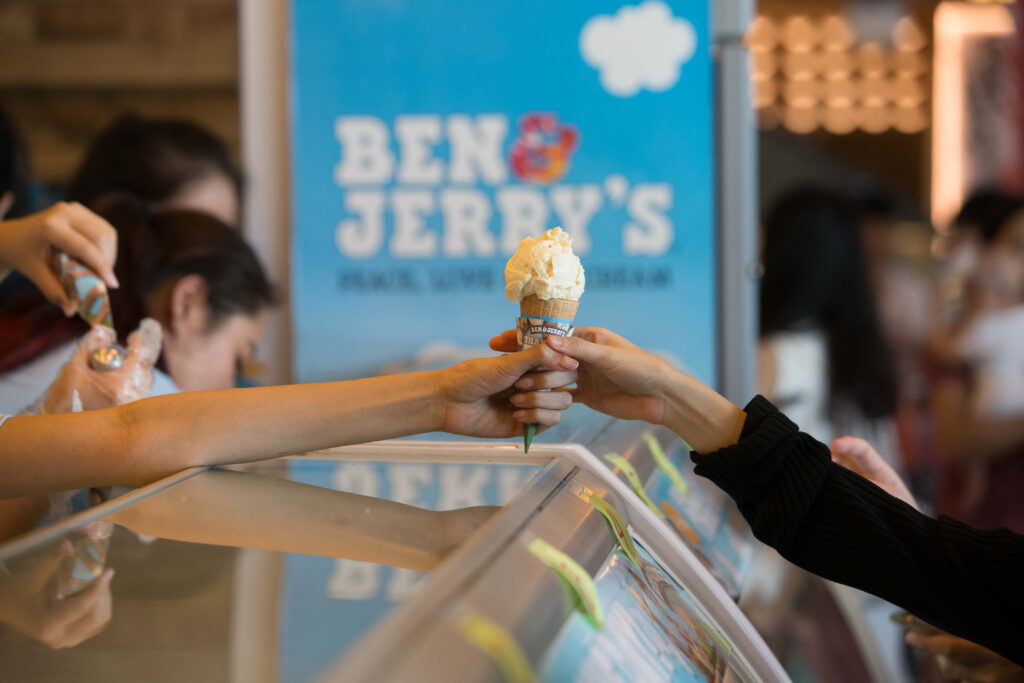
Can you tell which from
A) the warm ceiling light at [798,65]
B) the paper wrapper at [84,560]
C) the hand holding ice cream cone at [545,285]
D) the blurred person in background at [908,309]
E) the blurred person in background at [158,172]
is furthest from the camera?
the warm ceiling light at [798,65]

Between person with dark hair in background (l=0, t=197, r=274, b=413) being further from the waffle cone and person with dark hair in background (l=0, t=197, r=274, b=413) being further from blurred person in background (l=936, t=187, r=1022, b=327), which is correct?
blurred person in background (l=936, t=187, r=1022, b=327)

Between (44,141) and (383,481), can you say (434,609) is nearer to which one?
(383,481)

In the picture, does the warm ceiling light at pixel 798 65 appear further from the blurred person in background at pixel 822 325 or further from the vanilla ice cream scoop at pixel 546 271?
the vanilla ice cream scoop at pixel 546 271

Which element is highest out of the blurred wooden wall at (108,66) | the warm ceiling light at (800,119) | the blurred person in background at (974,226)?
the warm ceiling light at (800,119)

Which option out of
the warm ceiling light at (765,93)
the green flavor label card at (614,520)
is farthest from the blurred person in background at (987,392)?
the warm ceiling light at (765,93)

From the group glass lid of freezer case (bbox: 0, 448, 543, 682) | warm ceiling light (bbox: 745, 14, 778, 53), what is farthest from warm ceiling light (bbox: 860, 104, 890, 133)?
glass lid of freezer case (bbox: 0, 448, 543, 682)

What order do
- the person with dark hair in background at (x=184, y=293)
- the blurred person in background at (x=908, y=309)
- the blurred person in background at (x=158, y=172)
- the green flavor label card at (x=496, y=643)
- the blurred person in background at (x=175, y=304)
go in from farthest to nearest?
the blurred person in background at (x=908, y=309) → the blurred person in background at (x=158, y=172) → the person with dark hair in background at (x=184, y=293) → the blurred person in background at (x=175, y=304) → the green flavor label card at (x=496, y=643)

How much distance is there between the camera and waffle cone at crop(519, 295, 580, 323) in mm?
1249

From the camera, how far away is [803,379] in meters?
3.24

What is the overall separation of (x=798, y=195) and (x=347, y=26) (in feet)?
6.10

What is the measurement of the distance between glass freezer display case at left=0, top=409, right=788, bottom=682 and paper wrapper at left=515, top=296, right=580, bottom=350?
19cm

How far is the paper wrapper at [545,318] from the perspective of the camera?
1252 mm

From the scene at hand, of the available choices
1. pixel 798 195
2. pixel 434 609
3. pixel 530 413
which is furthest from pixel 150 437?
pixel 798 195

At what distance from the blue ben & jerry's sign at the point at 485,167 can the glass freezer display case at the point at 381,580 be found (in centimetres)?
138
